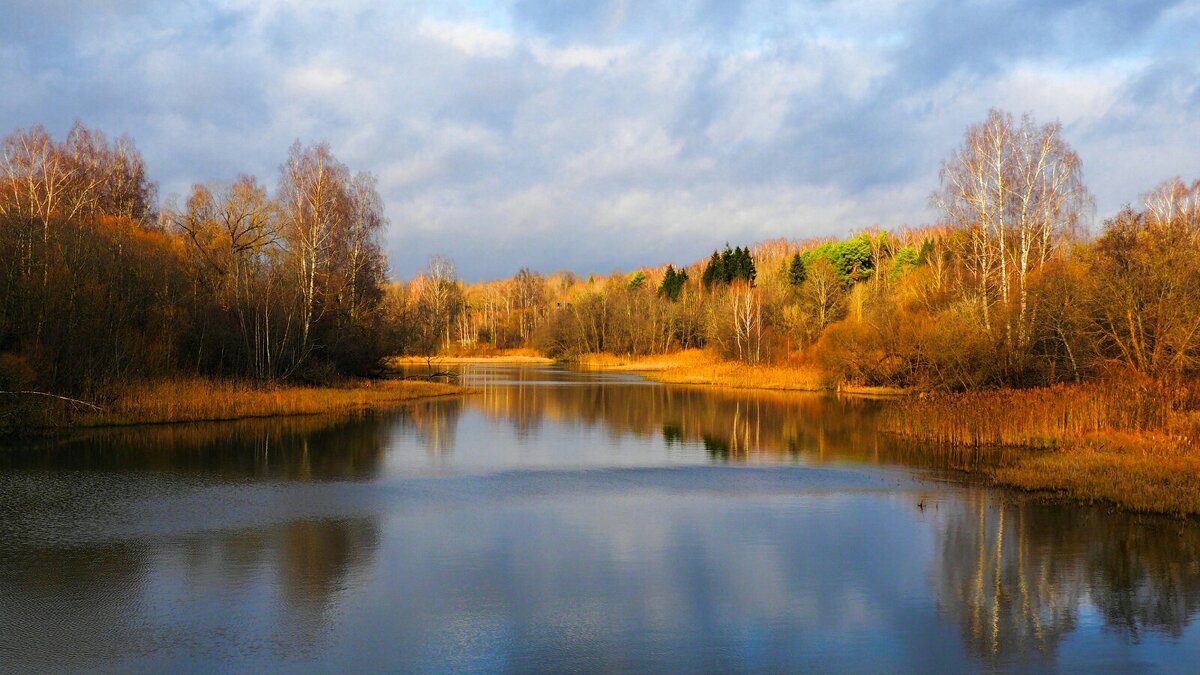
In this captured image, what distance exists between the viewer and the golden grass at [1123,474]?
13.5m

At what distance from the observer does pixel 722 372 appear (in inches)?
2223

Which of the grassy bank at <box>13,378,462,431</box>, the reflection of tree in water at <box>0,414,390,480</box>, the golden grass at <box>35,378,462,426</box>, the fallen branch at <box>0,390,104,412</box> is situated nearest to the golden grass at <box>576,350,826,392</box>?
the golden grass at <box>35,378,462,426</box>

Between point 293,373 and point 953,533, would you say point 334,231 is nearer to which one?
point 293,373

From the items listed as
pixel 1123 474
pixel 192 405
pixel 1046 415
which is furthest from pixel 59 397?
pixel 1046 415

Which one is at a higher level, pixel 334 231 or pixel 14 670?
pixel 334 231

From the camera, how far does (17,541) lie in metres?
10.9

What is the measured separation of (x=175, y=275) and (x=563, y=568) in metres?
25.0

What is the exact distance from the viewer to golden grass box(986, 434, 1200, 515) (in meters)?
13.5

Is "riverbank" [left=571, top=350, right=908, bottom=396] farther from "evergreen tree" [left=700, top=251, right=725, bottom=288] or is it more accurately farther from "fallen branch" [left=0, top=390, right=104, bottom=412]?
"fallen branch" [left=0, top=390, right=104, bottom=412]

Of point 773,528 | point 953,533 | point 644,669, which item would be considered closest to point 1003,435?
point 953,533

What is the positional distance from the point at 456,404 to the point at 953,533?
26466 mm

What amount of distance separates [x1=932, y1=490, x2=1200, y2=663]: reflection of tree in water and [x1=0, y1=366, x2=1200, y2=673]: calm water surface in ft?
0.15

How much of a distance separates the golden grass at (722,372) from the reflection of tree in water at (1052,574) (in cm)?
3218

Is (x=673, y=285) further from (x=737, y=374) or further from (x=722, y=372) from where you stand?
(x=737, y=374)
